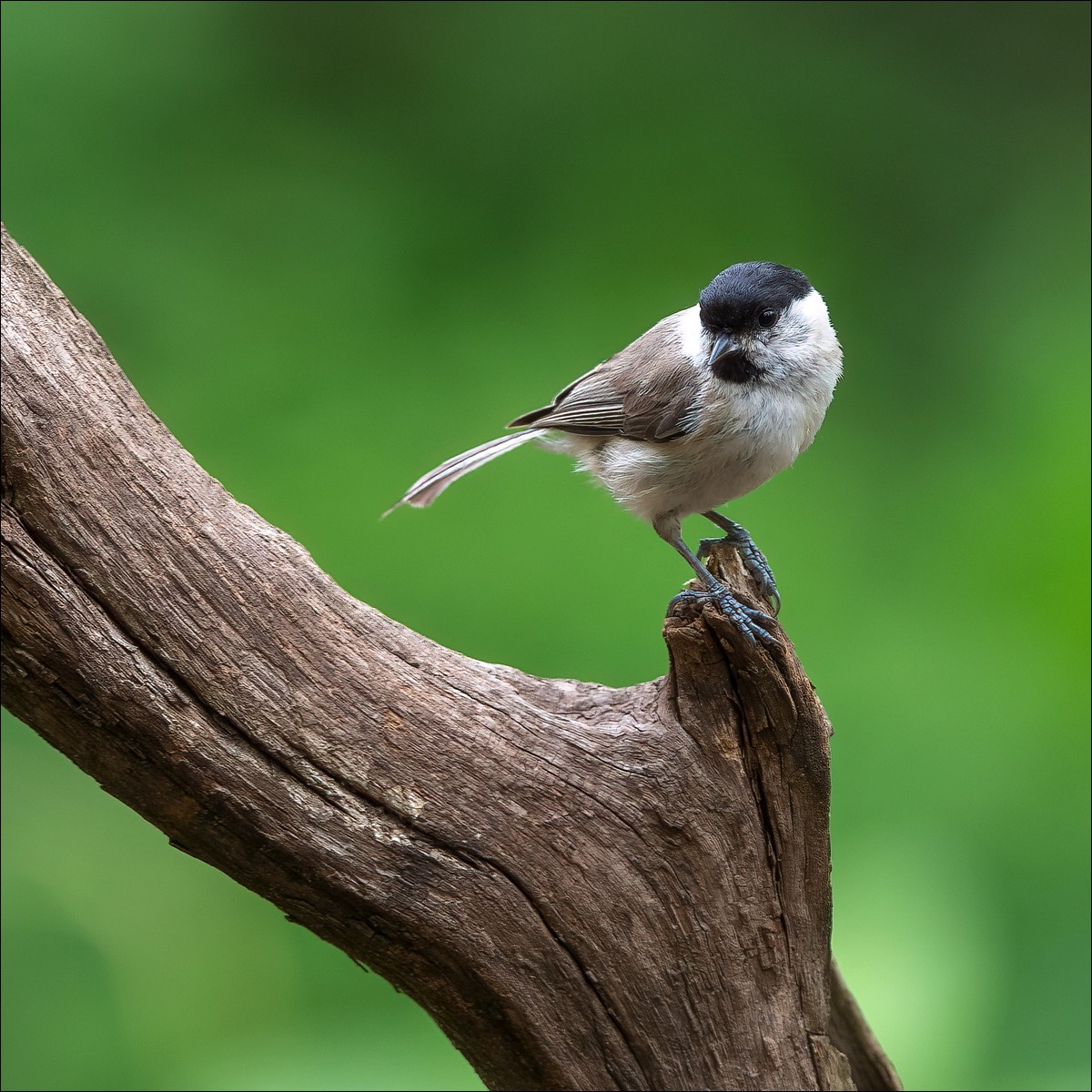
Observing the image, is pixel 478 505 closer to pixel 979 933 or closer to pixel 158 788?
pixel 979 933

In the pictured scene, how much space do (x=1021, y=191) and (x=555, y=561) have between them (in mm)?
2854

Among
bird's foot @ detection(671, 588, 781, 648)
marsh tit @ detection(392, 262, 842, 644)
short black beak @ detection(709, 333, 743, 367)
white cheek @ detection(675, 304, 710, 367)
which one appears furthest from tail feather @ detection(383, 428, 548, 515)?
bird's foot @ detection(671, 588, 781, 648)

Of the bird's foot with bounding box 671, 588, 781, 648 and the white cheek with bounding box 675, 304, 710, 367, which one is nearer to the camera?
the bird's foot with bounding box 671, 588, 781, 648

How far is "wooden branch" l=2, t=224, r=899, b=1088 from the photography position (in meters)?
2.30

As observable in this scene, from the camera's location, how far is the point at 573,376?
493 centimetres

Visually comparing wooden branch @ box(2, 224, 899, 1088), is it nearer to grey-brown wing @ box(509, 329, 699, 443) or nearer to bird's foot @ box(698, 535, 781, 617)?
bird's foot @ box(698, 535, 781, 617)

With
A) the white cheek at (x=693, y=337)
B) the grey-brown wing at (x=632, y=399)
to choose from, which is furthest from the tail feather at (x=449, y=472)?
the white cheek at (x=693, y=337)

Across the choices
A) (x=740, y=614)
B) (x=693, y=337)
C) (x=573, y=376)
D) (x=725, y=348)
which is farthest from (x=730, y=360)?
(x=573, y=376)

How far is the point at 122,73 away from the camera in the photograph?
16.7 feet

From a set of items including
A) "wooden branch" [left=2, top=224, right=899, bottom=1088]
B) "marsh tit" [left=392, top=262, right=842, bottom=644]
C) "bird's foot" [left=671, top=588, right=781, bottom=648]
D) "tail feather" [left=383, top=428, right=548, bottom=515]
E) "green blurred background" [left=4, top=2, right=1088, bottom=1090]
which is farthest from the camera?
"green blurred background" [left=4, top=2, right=1088, bottom=1090]

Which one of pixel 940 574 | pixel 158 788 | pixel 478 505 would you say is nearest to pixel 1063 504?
pixel 940 574

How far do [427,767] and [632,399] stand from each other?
1066 mm

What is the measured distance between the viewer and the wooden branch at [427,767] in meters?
2.30

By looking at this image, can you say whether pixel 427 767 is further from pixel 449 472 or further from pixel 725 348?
pixel 725 348
